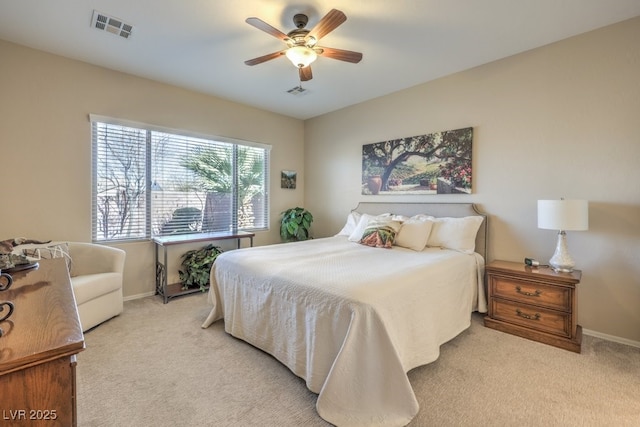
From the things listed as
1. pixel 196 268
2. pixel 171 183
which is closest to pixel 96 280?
pixel 196 268

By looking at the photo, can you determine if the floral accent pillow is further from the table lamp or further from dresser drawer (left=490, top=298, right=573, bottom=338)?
the table lamp

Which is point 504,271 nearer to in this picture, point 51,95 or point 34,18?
point 34,18

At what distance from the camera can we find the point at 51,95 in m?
3.01

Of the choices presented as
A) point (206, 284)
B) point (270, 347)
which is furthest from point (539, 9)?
point (206, 284)

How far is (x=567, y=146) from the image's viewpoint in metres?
2.75

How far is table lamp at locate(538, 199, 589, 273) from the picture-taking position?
2389 mm

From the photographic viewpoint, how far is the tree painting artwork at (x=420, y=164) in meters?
3.42

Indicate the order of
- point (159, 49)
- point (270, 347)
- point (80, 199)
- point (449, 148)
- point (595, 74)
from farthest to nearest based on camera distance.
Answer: point (449, 148), point (80, 199), point (159, 49), point (595, 74), point (270, 347)

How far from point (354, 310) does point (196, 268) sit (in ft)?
9.33

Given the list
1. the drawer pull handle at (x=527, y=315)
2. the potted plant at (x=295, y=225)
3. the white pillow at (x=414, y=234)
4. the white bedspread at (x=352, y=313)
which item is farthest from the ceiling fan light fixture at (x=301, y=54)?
the drawer pull handle at (x=527, y=315)

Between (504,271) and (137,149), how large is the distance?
4320mm

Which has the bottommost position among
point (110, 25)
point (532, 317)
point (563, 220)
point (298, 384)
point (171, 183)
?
point (298, 384)

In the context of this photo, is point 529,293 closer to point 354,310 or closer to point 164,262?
point 354,310

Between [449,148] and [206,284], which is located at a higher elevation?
[449,148]
